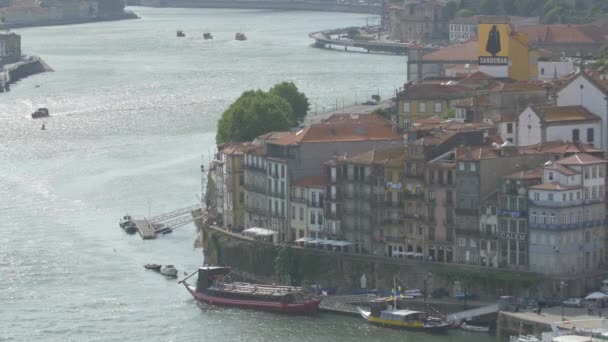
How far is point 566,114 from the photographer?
6366 centimetres

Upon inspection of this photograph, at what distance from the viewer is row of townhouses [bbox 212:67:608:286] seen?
182ft

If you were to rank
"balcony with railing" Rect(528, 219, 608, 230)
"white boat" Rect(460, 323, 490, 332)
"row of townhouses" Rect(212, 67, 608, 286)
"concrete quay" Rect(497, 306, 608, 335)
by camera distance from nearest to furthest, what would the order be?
"concrete quay" Rect(497, 306, 608, 335) → "white boat" Rect(460, 323, 490, 332) → "balcony with railing" Rect(528, 219, 608, 230) → "row of townhouses" Rect(212, 67, 608, 286)

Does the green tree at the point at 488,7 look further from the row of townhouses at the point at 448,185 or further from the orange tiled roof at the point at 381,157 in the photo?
the orange tiled roof at the point at 381,157

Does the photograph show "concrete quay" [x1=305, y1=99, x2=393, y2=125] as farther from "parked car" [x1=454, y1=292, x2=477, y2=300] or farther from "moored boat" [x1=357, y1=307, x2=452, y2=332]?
"moored boat" [x1=357, y1=307, x2=452, y2=332]

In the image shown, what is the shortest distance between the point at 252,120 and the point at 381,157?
17908 mm

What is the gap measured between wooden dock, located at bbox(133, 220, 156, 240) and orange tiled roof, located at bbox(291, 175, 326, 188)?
9373 mm

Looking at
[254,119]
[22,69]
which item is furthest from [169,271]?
[22,69]

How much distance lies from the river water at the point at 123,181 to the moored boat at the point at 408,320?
0.31 metres

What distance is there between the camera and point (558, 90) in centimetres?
6606

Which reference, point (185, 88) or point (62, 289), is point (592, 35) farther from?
point (62, 289)

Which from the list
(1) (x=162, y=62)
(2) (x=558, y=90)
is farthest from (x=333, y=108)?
(1) (x=162, y=62)

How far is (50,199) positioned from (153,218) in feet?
21.1

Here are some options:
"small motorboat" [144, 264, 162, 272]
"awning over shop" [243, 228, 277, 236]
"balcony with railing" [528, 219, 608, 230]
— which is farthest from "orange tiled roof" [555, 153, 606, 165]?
"small motorboat" [144, 264, 162, 272]

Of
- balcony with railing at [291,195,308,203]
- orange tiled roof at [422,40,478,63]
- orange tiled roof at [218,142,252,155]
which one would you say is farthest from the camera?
orange tiled roof at [422,40,478,63]
